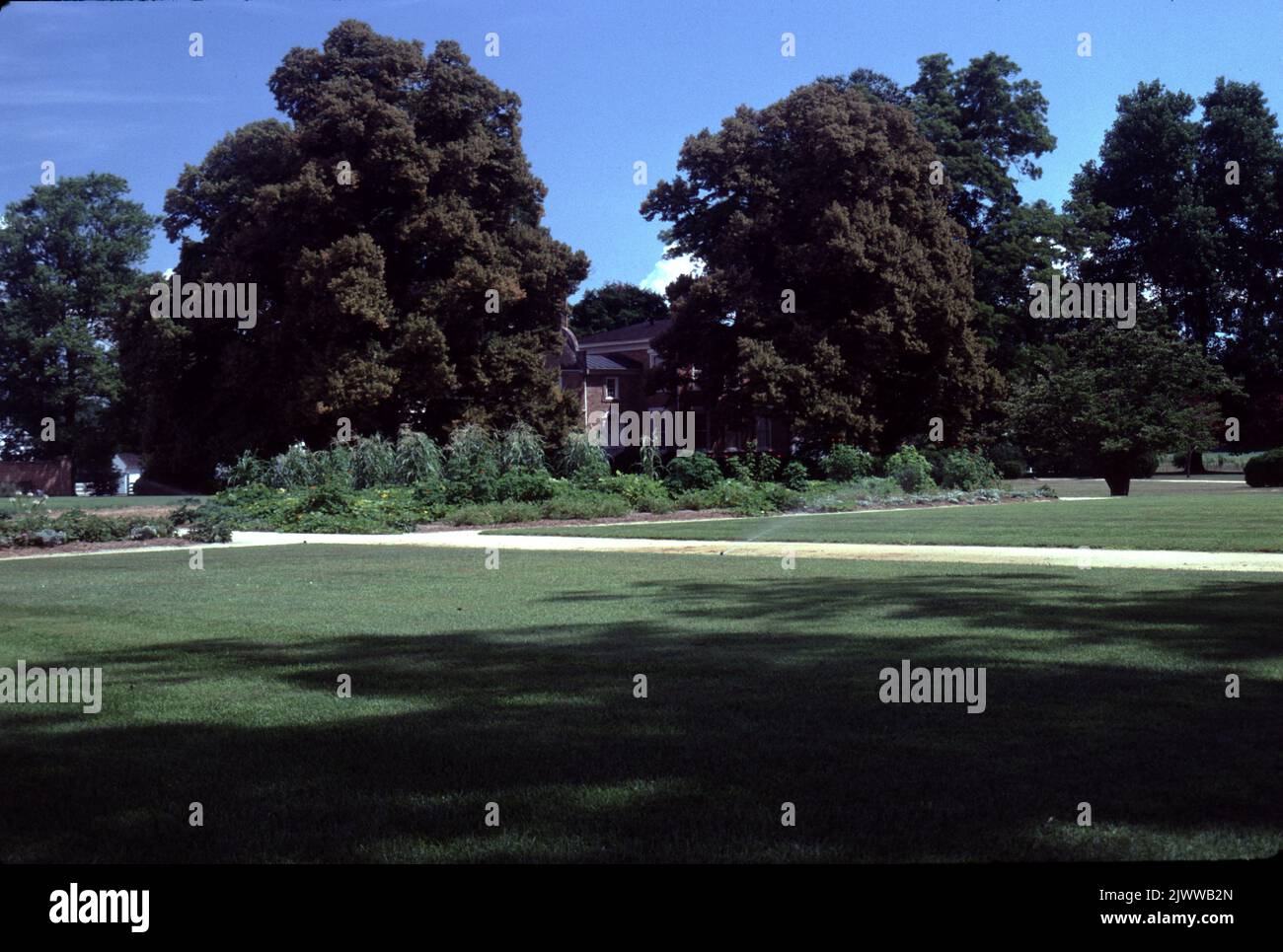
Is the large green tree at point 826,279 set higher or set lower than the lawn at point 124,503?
higher

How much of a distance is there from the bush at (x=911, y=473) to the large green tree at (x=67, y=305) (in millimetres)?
41984

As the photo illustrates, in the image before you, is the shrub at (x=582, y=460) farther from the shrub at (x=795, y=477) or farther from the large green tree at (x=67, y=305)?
the large green tree at (x=67, y=305)

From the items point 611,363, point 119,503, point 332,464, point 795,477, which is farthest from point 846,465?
point 611,363

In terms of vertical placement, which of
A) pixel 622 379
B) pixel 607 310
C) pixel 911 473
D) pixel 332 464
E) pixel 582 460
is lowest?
pixel 911 473

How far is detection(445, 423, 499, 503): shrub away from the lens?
26.6m

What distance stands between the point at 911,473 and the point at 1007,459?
24379 mm

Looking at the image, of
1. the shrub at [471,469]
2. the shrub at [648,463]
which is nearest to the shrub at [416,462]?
the shrub at [471,469]

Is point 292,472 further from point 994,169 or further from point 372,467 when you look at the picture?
point 994,169

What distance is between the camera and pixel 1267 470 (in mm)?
37719

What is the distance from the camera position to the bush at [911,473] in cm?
3216

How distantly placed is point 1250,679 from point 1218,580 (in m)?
5.69
